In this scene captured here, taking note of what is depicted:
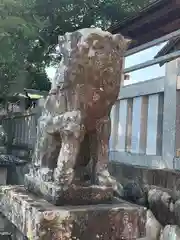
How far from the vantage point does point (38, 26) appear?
655cm

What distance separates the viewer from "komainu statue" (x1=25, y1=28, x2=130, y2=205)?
1.80m

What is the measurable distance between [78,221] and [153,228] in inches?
55.1

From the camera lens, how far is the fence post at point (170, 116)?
319cm

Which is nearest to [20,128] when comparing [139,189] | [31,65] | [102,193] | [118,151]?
[31,65]

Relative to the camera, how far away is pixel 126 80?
420cm

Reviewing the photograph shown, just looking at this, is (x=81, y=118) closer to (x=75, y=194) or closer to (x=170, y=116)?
(x=75, y=194)

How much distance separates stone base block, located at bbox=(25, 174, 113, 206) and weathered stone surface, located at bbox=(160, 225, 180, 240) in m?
0.94

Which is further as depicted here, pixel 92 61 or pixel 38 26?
pixel 38 26

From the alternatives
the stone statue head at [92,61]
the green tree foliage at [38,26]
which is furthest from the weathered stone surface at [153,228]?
the green tree foliage at [38,26]

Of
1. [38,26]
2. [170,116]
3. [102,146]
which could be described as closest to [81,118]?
[102,146]

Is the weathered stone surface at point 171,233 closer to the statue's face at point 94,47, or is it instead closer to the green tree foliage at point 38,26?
the statue's face at point 94,47

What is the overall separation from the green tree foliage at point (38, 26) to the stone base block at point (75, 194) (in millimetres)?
3928

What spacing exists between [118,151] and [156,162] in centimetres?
97

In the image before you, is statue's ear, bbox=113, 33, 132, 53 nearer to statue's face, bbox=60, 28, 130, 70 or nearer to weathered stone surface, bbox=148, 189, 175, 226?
statue's face, bbox=60, 28, 130, 70
